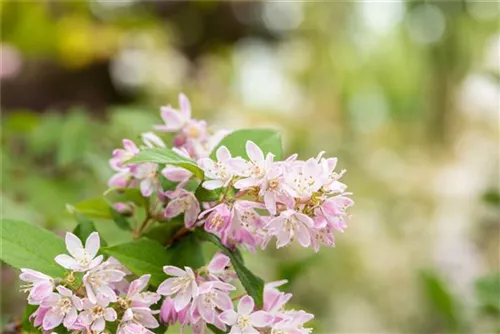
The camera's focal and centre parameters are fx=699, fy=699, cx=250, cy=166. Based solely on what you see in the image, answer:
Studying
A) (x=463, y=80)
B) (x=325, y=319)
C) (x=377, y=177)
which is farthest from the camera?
(x=463, y=80)

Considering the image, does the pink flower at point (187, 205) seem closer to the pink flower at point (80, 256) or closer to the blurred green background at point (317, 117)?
the pink flower at point (80, 256)

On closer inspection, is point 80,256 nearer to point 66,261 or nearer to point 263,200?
point 66,261

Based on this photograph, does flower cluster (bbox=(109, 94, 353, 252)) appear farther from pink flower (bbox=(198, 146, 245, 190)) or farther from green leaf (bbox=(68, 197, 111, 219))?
green leaf (bbox=(68, 197, 111, 219))

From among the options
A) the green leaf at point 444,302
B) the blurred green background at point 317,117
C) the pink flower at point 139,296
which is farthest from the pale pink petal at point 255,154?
the green leaf at point 444,302

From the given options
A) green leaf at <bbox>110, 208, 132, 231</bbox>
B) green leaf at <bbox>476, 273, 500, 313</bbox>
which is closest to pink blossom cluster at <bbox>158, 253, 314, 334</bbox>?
green leaf at <bbox>110, 208, 132, 231</bbox>

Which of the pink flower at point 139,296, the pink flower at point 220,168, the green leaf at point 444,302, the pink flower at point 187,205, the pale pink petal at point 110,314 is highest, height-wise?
the green leaf at point 444,302

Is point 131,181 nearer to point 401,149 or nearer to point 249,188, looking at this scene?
point 249,188

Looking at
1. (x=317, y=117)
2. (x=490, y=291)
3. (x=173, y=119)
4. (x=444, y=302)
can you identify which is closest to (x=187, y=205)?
(x=173, y=119)

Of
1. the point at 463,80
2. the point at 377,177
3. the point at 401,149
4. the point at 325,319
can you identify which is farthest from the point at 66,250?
the point at 463,80

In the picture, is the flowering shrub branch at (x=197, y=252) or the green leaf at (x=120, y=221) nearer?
the flowering shrub branch at (x=197, y=252)
